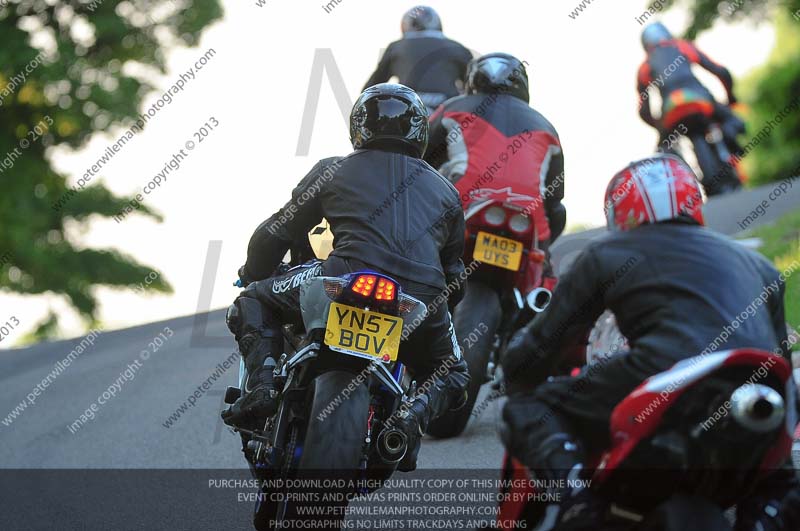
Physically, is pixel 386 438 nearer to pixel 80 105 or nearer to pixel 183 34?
pixel 80 105

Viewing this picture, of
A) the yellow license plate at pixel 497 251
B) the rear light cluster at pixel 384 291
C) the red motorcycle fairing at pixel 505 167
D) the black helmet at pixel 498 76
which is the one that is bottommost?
the yellow license plate at pixel 497 251

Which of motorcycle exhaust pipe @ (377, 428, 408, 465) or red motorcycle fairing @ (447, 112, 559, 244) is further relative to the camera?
red motorcycle fairing @ (447, 112, 559, 244)

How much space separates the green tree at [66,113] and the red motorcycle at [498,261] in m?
15.8

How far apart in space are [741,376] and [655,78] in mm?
12420

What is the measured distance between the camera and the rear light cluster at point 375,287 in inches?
183

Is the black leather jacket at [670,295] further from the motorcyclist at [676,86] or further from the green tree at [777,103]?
the green tree at [777,103]

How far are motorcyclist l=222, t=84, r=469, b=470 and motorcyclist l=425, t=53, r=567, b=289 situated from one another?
5.62 ft

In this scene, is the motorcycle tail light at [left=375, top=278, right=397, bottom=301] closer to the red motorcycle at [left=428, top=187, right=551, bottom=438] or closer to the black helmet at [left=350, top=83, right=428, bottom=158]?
the black helmet at [left=350, top=83, right=428, bottom=158]

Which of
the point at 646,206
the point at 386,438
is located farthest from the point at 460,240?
the point at 646,206

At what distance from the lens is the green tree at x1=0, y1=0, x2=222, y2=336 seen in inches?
878

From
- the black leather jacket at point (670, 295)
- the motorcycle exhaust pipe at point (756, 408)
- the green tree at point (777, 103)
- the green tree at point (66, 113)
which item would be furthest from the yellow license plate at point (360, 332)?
the green tree at point (777, 103)

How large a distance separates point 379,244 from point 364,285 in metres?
0.42

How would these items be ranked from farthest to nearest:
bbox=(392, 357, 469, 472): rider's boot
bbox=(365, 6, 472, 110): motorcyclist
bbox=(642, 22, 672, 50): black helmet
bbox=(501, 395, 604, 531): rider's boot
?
bbox=(642, 22, 672, 50): black helmet → bbox=(365, 6, 472, 110): motorcyclist → bbox=(392, 357, 469, 472): rider's boot → bbox=(501, 395, 604, 531): rider's boot

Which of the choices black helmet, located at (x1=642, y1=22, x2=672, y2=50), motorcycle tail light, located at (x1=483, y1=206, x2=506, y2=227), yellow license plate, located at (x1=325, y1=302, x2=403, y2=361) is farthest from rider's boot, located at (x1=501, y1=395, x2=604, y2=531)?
black helmet, located at (x1=642, y1=22, x2=672, y2=50)
